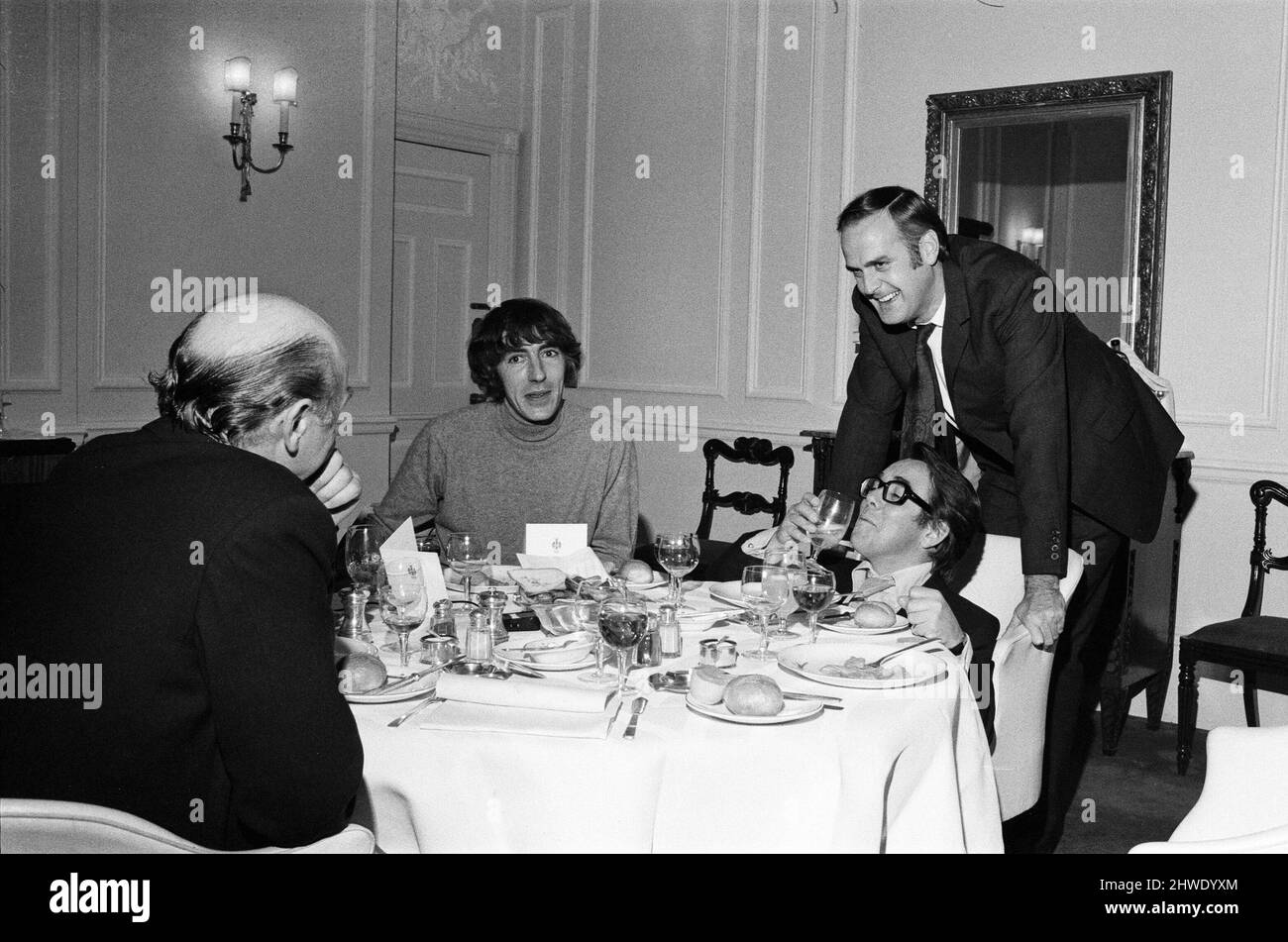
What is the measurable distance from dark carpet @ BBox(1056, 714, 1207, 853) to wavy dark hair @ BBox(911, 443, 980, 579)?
31.1 inches

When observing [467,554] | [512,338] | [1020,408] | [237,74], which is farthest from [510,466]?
[237,74]

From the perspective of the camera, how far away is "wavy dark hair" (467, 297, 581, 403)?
3096 mm

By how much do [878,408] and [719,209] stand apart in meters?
2.75

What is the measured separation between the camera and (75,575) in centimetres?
127

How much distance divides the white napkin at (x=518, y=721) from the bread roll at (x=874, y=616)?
0.71m

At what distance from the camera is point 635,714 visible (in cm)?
168

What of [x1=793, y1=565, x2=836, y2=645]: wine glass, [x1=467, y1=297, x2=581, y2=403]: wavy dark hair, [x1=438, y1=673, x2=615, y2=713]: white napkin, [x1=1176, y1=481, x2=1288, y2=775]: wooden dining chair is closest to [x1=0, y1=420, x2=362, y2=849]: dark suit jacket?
[x1=438, y1=673, x2=615, y2=713]: white napkin

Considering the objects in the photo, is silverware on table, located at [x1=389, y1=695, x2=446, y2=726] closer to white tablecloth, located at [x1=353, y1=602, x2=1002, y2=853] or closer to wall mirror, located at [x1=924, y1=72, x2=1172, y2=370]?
white tablecloth, located at [x1=353, y1=602, x2=1002, y2=853]

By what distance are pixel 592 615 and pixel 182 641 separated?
3.08 feet

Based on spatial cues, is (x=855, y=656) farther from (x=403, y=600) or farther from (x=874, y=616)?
(x=403, y=600)

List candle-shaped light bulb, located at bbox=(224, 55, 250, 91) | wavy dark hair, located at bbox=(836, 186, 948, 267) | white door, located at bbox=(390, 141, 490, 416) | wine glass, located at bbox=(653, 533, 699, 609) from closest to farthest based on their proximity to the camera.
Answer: wine glass, located at bbox=(653, 533, 699, 609), wavy dark hair, located at bbox=(836, 186, 948, 267), candle-shaped light bulb, located at bbox=(224, 55, 250, 91), white door, located at bbox=(390, 141, 490, 416)

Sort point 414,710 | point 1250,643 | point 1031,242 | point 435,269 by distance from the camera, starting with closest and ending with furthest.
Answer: point 414,710 < point 1250,643 < point 1031,242 < point 435,269

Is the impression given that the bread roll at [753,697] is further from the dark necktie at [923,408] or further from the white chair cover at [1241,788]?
the dark necktie at [923,408]
